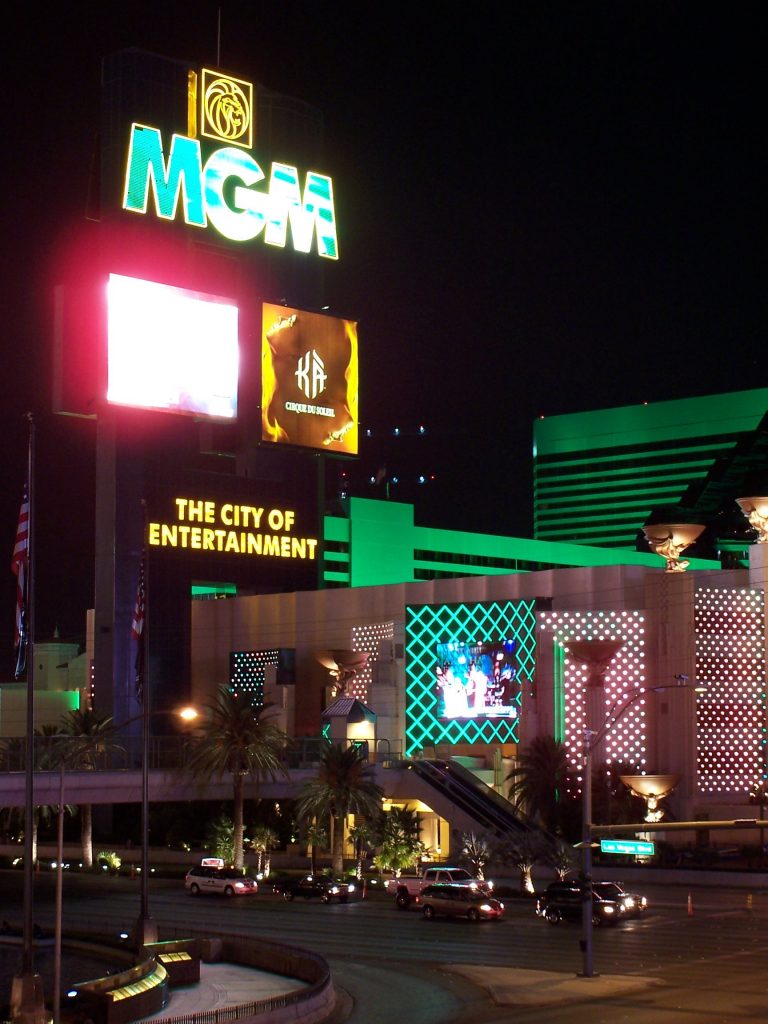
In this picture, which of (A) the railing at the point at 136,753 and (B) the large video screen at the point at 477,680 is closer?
(A) the railing at the point at 136,753

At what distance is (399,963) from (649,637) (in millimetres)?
42586

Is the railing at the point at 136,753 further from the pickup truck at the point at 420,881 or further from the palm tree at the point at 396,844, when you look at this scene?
the pickup truck at the point at 420,881

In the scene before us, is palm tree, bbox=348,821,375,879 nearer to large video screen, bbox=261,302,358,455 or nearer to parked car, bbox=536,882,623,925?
parked car, bbox=536,882,623,925

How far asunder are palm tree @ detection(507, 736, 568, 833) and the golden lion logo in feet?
143

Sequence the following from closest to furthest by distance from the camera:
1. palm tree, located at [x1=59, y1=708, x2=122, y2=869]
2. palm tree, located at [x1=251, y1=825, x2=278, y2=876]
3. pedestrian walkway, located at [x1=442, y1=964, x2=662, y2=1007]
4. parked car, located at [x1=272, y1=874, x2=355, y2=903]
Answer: pedestrian walkway, located at [x1=442, y1=964, x2=662, y2=1007] → parked car, located at [x1=272, y1=874, x2=355, y2=903] → palm tree, located at [x1=59, y1=708, x2=122, y2=869] → palm tree, located at [x1=251, y1=825, x2=278, y2=876]

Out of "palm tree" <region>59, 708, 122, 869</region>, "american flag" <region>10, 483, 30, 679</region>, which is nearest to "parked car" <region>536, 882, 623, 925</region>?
"palm tree" <region>59, 708, 122, 869</region>

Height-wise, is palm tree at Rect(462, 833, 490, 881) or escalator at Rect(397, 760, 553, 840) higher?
escalator at Rect(397, 760, 553, 840)

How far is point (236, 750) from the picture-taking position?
77.4 meters

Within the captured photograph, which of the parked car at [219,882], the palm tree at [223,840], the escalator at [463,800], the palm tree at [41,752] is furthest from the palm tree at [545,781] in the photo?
the palm tree at [41,752]

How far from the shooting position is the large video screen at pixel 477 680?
304 ft

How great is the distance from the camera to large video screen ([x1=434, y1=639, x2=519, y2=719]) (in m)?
92.6

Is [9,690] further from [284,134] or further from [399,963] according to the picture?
[399,963]

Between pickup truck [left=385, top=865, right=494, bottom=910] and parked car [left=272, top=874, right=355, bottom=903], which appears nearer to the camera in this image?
pickup truck [left=385, top=865, right=494, bottom=910]

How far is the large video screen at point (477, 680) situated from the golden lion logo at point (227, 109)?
115ft
